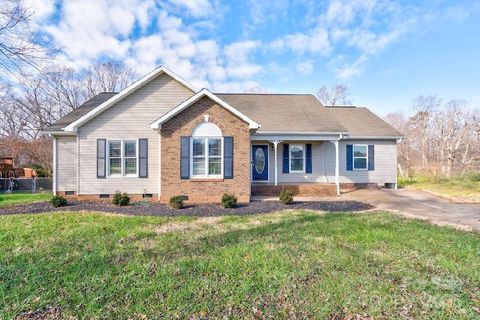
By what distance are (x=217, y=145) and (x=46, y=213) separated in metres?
6.50

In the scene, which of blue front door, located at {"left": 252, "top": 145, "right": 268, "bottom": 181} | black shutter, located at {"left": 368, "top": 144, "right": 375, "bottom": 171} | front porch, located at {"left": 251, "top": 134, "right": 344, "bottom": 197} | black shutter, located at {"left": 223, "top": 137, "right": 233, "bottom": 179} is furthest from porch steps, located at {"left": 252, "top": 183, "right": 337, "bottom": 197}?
black shutter, located at {"left": 368, "top": 144, "right": 375, "bottom": 171}

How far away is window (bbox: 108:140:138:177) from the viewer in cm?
1188

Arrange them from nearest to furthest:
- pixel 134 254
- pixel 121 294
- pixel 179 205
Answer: pixel 121 294 < pixel 134 254 < pixel 179 205

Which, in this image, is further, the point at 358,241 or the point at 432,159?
the point at 432,159

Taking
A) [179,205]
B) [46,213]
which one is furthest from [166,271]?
[46,213]

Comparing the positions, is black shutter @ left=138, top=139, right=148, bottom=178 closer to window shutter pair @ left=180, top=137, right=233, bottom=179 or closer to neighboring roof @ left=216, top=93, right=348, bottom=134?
window shutter pair @ left=180, top=137, right=233, bottom=179

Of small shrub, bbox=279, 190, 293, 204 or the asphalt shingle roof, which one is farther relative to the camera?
the asphalt shingle roof

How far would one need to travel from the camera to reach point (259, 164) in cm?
1463

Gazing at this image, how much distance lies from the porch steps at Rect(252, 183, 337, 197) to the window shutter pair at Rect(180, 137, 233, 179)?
251 cm

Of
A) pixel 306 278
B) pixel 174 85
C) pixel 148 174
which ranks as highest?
pixel 174 85

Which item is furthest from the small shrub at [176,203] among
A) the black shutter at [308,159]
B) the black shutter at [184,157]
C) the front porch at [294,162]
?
the black shutter at [308,159]

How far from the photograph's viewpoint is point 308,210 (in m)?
9.29

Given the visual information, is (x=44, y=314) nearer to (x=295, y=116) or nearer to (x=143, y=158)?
(x=143, y=158)

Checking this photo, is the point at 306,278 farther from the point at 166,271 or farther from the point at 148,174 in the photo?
the point at 148,174
